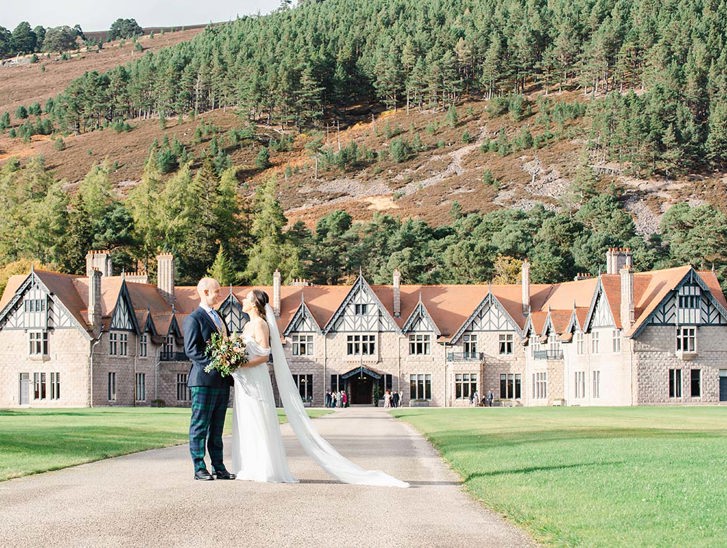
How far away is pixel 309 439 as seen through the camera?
1645 cm

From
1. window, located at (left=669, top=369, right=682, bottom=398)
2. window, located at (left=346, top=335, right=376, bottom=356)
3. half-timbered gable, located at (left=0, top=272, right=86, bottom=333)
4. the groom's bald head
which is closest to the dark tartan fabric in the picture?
the groom's bald head

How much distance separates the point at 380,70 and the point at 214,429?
18636 centimetres

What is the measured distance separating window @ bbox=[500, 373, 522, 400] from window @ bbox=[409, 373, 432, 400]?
4.66m

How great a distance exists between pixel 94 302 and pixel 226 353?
52322mm

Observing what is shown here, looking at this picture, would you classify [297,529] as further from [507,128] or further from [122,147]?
[122,147]

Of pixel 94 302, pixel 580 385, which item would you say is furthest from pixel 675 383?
pixel 94 302

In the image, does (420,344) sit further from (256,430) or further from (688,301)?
(256,430)

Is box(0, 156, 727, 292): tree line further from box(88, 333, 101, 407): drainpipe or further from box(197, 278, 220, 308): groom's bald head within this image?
box(197, 278, 220, 308): groom's bald head

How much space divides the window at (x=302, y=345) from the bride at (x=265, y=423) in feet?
191

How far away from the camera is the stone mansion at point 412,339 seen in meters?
63.7

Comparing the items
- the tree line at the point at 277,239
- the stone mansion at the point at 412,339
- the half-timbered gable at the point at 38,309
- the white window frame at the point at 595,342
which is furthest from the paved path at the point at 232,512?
the tree line at the point at 277,239

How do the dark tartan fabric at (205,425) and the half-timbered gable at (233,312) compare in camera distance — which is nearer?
the dark tartan fabric at (205,425)

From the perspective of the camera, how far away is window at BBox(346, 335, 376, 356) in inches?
2945

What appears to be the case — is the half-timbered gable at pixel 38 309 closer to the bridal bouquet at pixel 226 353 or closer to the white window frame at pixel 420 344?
the white window frame at pixel 420 344
